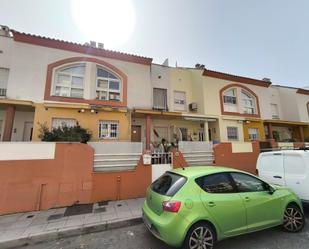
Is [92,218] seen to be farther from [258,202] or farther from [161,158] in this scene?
[258,202]

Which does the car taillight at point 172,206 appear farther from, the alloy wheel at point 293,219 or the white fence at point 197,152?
the white fence at point 197,152

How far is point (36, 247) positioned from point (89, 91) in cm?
814

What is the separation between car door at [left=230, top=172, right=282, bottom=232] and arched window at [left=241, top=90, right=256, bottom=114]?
38.5 feet

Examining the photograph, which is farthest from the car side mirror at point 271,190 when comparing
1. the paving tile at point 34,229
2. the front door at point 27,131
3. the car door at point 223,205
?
the front door at point 27,131

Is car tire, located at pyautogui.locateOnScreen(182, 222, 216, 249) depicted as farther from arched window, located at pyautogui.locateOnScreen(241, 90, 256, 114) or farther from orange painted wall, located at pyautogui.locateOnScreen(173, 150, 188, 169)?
arched window, located at pyautogui.locateOnScreen(241, 90, 256, 114)

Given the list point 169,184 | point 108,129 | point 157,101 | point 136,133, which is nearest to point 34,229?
point 169,184

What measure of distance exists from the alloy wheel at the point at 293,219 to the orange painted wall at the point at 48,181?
6.35m

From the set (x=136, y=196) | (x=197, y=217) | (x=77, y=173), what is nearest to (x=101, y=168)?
(x=77, y=173)

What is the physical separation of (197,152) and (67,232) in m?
6.58

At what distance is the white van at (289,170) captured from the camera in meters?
4.73

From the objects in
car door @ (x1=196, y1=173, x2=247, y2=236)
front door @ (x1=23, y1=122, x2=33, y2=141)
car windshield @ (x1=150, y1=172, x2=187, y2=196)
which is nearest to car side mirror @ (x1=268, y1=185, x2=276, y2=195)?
car door @ (x1=196, y1=173, x2=247, y2=236)

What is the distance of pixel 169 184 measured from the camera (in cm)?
367

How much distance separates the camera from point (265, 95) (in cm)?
1520

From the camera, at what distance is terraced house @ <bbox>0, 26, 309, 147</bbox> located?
911 cm
